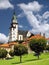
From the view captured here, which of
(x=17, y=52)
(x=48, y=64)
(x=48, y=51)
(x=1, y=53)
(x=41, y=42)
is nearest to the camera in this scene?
(x=48, y=64)

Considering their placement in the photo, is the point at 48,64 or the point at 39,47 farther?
the point at 39,47

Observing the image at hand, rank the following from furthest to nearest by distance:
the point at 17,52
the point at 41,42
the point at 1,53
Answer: the point at 1,53 < the point at 41,42 < the point at 17,52

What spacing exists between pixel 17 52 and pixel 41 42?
14513 millimetres

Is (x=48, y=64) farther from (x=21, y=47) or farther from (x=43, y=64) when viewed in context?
(x=21, y=47)

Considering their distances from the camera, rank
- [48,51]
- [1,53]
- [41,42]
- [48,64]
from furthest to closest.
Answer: [48,51] < [1,53] < [41,42] < [48,64]

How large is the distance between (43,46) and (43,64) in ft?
134

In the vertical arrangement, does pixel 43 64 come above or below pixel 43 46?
below

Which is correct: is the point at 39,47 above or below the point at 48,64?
above

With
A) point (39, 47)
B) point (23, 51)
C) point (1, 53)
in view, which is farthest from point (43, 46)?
point (1, 53)

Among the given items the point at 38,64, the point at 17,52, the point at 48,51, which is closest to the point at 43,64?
the point at 38,64

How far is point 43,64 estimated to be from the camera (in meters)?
87.6

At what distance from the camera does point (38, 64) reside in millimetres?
88062

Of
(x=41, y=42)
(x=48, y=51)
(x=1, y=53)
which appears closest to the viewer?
(x=41, y=42)

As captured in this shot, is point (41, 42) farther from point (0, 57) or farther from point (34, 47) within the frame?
point (0, 57)
